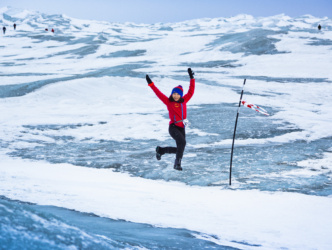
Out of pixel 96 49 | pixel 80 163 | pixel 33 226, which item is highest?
pixel 96 49

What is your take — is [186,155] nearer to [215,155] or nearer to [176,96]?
[215,155]

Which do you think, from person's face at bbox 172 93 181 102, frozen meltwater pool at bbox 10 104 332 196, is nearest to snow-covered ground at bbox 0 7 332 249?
frozen meltwater pool at bbox 10 104 332 196

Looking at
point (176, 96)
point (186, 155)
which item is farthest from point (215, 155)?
point (176, 96)

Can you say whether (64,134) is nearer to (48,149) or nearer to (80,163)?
(48,149)

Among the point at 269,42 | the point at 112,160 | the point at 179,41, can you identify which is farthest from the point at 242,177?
the point at 179,41

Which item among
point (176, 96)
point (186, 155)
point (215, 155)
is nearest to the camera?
point (176, 96)

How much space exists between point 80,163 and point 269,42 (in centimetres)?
2589

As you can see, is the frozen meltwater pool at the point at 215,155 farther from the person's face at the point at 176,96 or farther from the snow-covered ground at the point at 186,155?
the person's face at the point at 176,96

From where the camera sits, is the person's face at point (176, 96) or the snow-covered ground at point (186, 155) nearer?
the snow-covered ground at point (186, 155)

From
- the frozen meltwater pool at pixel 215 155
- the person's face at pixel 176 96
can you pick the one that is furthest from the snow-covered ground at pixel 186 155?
the person's face at pixel 176 96

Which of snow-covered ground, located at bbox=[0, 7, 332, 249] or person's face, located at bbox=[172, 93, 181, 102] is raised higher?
person's face, located at bbox=[172, 93, 181, 102]

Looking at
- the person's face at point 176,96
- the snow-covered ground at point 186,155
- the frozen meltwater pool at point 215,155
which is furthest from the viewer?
the frozen meltwater pool at point 215,155

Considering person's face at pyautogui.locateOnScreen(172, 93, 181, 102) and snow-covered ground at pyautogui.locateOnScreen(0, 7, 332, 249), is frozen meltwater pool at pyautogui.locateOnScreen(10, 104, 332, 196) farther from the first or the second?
person's face at pyautogui.locateOnScreen(172, 93, 181, 102)

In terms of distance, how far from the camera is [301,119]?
Result: 11508 millimetres
